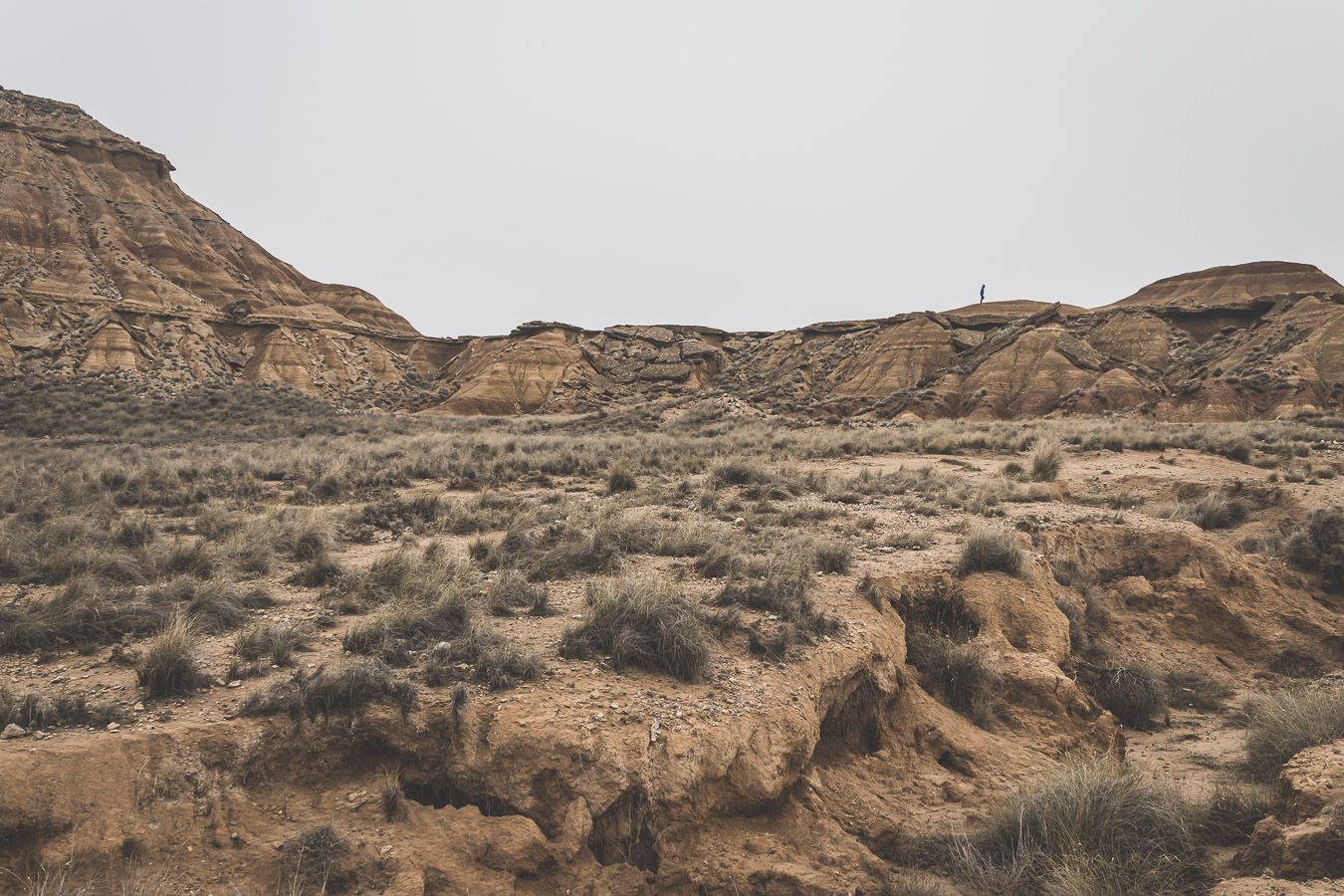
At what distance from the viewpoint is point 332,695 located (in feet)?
15.4

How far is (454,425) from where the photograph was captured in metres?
32.3

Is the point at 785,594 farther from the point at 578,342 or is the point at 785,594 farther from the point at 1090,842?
the point at 578,342

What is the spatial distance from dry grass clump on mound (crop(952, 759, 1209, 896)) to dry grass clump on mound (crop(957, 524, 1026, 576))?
3459 mm

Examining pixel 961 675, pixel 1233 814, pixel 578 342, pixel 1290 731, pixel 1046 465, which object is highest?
pixel 578 342

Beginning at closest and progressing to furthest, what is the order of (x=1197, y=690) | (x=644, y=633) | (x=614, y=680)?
(x=614, y=680) < (x=644, y=633) < (x=1197, y=690)

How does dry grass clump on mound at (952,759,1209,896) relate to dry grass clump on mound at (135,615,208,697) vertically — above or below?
below

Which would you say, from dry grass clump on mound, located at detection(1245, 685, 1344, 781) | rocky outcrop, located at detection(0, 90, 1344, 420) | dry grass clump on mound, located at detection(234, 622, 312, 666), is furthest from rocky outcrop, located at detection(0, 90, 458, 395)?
dry grass clump on mound, located at detection(1245, 685, 1344, 781)

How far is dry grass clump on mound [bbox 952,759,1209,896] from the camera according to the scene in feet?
12.5

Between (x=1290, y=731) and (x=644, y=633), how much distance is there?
16.3 feet

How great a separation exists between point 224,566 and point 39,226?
53.7 m

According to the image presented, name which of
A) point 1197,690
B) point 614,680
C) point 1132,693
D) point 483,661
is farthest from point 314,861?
point 1197,690

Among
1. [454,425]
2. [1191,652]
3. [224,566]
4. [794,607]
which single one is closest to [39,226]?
[454,425]

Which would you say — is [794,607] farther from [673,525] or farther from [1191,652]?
[1191,652]

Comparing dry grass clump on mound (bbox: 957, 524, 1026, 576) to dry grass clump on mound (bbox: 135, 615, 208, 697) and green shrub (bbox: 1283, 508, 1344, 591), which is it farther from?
dry grass clump on mound (bbox: 135, 615, 208, 697)
